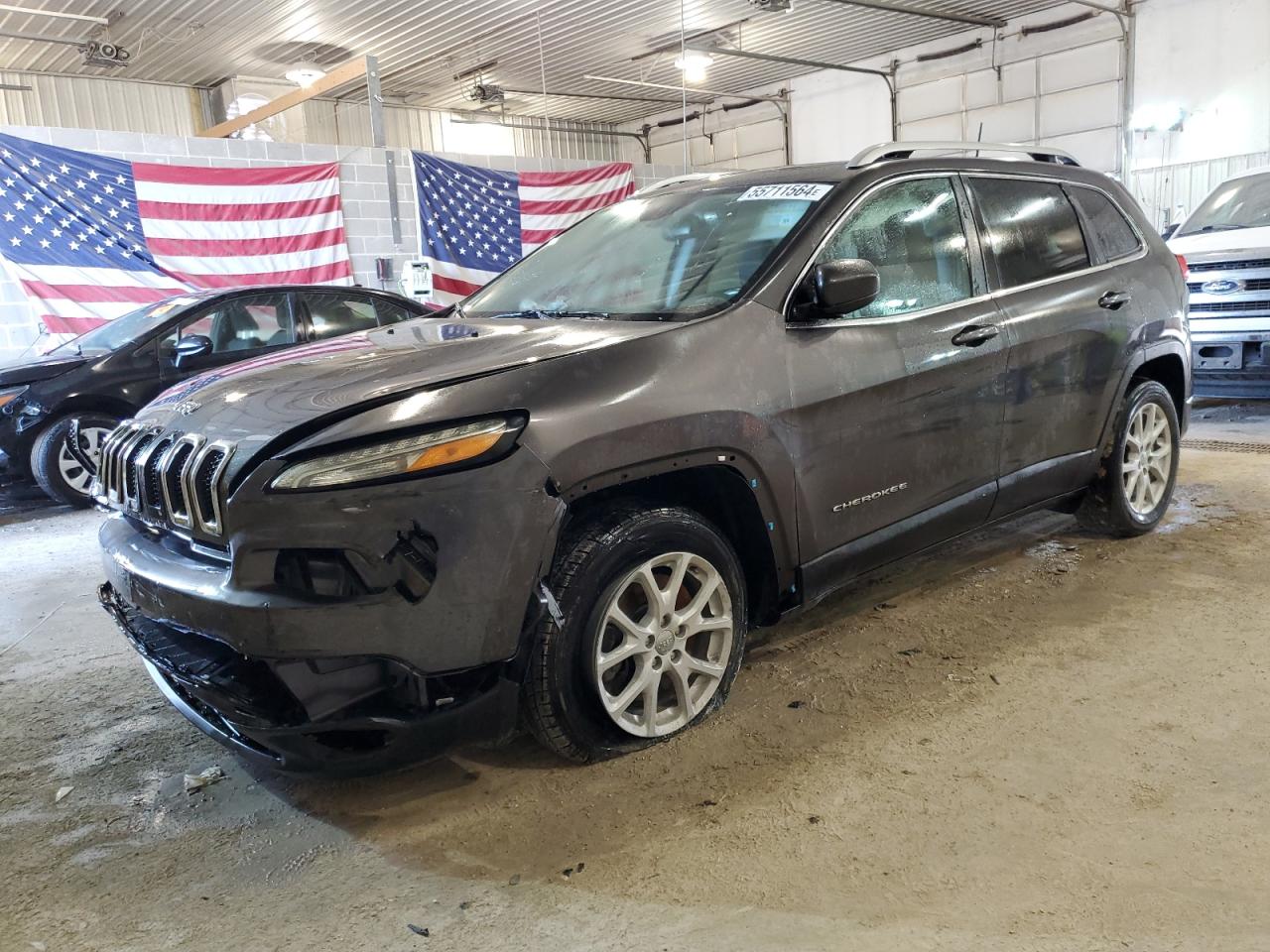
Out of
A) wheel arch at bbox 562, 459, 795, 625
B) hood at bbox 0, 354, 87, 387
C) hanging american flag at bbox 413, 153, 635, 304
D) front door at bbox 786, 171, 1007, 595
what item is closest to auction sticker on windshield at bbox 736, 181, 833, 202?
front door at bbox 786, 171, 1007, 595

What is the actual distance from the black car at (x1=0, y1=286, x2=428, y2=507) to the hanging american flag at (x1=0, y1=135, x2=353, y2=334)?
210cm

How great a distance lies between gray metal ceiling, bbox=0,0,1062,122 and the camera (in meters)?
12.2

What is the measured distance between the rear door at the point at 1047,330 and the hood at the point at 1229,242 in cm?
432

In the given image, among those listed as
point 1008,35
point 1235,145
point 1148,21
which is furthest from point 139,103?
point 1235,145

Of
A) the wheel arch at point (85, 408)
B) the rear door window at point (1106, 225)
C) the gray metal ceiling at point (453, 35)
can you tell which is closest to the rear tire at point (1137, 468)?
the rear door window at point (1106, 225)

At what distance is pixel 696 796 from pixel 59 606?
3361 mm

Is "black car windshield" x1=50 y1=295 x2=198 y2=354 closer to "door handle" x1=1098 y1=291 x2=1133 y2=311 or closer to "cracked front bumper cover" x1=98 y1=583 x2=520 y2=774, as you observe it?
"cracked front bumper cover" x1=98 y1=583 x2=520 y2=774

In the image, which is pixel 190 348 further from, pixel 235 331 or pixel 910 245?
pixel 910 245

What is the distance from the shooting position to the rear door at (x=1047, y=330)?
11.5ft

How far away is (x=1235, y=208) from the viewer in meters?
8.39

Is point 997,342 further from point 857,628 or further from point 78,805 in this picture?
point 78,805

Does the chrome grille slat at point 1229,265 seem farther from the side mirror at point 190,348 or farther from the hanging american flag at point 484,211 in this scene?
the side mirror at point 190,348

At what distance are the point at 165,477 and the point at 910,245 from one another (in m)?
2.41

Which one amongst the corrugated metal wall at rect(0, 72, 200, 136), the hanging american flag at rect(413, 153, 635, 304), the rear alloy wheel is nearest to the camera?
the rear alloy wheel
